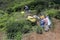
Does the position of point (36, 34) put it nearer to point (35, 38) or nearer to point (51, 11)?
point (35, 38)

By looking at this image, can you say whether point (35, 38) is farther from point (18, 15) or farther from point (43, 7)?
point (43, 7)

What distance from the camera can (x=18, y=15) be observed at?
9367 mm

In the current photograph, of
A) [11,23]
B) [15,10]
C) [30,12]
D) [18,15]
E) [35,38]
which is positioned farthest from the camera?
[15,10]

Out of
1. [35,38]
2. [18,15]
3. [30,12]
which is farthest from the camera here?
[30,12]

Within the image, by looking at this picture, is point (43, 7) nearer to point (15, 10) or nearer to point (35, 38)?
point (15, 10)

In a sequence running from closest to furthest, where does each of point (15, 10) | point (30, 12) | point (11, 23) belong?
point (11, 23) → point (30, 12) → point (15, 10)

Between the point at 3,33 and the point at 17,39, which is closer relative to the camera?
the point at 17,39

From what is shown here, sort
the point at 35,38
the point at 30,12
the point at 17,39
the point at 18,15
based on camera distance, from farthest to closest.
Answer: the point at 30,12, the point at 18,15, the point at 35,38, the point at 17,39

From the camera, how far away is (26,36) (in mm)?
7422

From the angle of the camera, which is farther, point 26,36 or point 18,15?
point 18,15

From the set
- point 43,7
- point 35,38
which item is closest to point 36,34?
point 35,38

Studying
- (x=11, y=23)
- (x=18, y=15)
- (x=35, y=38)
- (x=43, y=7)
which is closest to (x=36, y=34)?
(x=35, y=38)

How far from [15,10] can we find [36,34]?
349 cm

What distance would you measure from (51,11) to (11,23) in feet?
7.45
